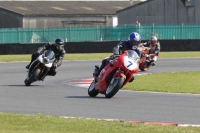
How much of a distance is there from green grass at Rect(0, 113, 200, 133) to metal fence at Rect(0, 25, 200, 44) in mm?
38330

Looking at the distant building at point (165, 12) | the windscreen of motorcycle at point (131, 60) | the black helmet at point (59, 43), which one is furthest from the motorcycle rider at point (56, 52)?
the distant building at point (165, 12)

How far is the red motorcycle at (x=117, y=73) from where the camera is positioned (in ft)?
56.6

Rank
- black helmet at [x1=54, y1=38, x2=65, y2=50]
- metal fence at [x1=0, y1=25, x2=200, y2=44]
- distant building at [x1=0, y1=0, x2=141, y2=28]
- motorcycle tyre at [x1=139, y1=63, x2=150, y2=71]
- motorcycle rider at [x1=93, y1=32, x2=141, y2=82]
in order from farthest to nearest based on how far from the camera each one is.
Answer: distant building at [x1=0, y1=0, x2=141, y2=28] → metal fence at [x1=0, y1=25, x2=200, y2=44] → motorcycle tyre at [x1=139, y1=63, x2=150, y2=71] → black helmet at [x1=54, y1=38, x2=65, y2=50] → motorcycle rider at [x1=93, y1=32, x2=141, y2=82]

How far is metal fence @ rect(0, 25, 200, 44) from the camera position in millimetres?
50625

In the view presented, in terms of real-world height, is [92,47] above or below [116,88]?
above

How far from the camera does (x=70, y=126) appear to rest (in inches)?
455

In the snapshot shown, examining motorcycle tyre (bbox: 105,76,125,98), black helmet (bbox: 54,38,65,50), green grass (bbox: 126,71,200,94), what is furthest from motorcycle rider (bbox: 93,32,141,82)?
black helmet (bbox: 54,38,65,50)

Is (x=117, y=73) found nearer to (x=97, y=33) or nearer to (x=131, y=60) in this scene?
(x=131, y=60)

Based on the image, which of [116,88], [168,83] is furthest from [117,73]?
[168,83]

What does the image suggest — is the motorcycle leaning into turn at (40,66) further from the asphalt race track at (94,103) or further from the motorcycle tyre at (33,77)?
the asphalt race track at (94,103)

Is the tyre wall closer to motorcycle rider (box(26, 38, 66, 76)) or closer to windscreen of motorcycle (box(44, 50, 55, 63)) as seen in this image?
motorcycle rider (box(26, 38, 66, 76))

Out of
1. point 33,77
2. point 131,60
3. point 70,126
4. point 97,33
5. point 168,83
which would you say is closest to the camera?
point 70,126

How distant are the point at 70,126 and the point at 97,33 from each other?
40.4 m

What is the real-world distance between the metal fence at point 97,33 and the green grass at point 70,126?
38330mm
